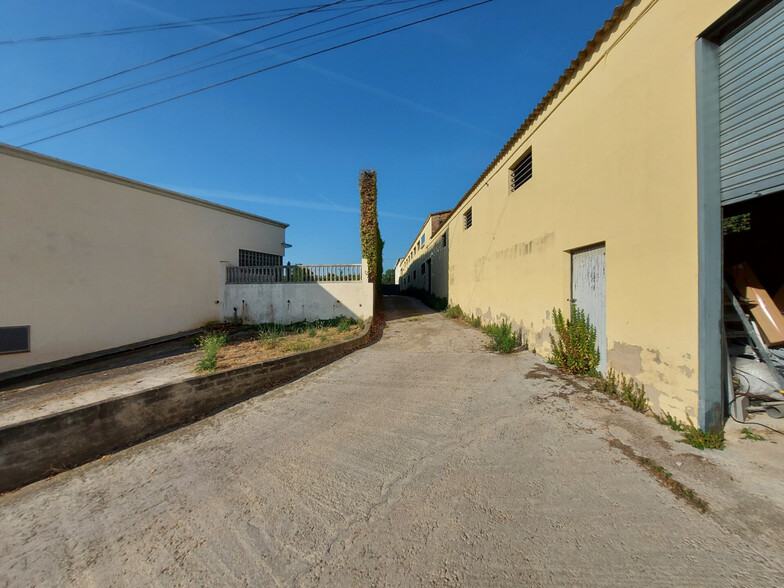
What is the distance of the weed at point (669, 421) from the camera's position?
9.68 ft

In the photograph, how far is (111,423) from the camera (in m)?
3.35

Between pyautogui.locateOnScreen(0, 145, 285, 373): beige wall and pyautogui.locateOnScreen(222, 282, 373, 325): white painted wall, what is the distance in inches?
48.6

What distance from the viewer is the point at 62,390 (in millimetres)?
5617

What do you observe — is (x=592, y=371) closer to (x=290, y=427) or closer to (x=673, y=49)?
(x=673, y=49)

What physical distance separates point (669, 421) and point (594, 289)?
2.04 meters

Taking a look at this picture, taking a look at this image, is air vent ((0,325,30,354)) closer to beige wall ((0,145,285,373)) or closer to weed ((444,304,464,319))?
beige wall ((0,145,285,373))

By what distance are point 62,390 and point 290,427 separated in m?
5.73

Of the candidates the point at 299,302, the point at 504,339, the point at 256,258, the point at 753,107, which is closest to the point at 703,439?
the point at 753,107

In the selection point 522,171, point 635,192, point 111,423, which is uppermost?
point 522,171

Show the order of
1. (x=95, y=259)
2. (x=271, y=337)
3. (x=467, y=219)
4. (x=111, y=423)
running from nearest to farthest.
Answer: (x=111, y=423)
(x=271, y=337)
(x=95, y=259)
(x=467, y=219)

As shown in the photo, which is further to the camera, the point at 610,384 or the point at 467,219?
the point at 467,219

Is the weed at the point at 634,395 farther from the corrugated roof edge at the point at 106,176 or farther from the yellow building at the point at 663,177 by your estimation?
the corrugated roof edge at the point at 106,176

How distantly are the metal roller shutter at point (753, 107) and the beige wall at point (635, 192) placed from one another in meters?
0.24

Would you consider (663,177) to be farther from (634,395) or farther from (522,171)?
(522,171)
